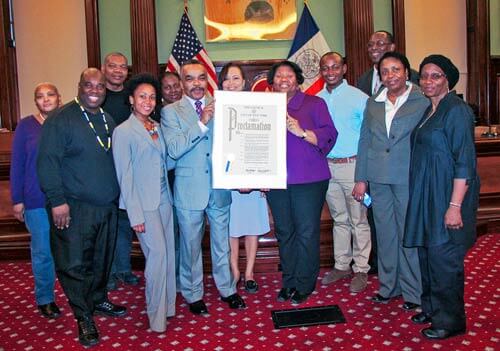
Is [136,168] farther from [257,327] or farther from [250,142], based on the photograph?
[257,327]

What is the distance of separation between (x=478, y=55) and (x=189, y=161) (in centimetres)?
A: 669

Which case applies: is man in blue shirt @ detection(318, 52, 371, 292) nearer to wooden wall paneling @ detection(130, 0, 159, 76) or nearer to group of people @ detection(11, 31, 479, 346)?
group of people @ detection(11, 31, 479, 346)

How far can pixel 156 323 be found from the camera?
10.1 ft

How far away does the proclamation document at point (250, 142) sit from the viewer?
3.11 m

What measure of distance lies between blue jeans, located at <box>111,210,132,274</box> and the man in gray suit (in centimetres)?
82

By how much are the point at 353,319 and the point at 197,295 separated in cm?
100

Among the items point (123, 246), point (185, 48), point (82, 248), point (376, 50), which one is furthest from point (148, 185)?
point (185, 48)

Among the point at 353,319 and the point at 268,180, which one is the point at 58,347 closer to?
the point at 268,180

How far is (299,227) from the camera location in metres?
3.42

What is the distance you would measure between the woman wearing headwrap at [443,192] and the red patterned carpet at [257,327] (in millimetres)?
210

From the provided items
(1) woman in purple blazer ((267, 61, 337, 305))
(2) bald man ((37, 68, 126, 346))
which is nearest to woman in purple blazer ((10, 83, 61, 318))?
(2) bald man ((37, 68, 126, 346))

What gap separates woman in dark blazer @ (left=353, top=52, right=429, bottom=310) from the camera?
3.15m

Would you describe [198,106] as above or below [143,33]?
below

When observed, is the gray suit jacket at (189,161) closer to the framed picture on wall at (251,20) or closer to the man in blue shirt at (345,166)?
the man in blue shirt at (345,166)
